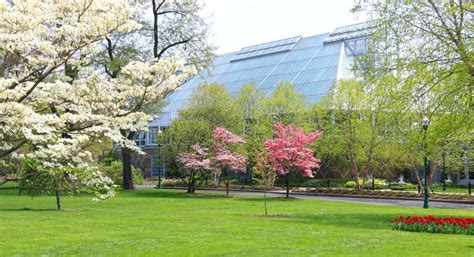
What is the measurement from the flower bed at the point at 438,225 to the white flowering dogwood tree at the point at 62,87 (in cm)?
1184

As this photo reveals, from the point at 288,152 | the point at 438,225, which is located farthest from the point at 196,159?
the point at 438,225

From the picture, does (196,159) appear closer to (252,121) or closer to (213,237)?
(252,121)

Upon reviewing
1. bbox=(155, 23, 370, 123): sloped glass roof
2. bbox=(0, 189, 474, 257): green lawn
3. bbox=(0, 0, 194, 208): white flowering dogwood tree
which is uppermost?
bbox=(155, 23, 370, 123): sloped glass roof

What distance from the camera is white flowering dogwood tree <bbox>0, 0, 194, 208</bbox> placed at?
586cm

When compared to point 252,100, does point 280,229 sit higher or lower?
lower

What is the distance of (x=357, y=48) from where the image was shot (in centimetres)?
6025

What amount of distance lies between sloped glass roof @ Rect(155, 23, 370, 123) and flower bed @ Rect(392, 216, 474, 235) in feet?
119

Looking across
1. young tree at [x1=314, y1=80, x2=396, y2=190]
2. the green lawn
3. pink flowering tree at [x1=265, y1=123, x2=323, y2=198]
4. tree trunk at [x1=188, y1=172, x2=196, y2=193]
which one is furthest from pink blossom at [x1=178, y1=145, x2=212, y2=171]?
the green lawn

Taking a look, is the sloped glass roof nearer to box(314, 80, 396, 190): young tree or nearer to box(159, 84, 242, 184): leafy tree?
box(314, 80, 396, 190): young tree

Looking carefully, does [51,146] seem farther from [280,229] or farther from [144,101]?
[280,229]

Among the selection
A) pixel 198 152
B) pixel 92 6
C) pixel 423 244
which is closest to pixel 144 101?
pixel 92 6

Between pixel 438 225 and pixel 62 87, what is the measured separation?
13.6 metres

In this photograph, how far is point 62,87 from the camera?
6.61 meters

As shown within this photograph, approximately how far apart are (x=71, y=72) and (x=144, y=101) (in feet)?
9.88
